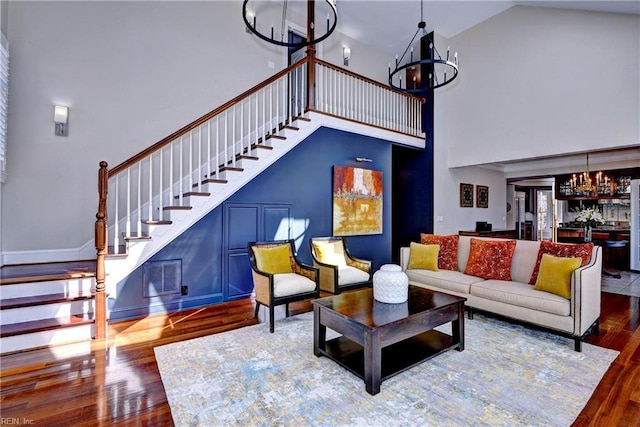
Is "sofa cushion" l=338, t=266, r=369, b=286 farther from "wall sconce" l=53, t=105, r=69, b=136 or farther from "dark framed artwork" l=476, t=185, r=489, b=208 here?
"dark framed artwork" l=476, t=185, r=489, b=208

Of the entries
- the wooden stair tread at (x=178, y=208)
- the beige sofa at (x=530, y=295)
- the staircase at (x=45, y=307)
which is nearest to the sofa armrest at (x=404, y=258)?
the beige sofa at (x=530, y=295)

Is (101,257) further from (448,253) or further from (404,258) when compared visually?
(448,253)

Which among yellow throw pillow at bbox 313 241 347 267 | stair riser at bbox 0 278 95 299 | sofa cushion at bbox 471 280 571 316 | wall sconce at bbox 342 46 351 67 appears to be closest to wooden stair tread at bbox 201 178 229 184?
yellow throw pillow at bbox 313 241 347 267

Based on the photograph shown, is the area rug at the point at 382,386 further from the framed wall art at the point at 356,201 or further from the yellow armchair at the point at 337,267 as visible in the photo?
the framed wall art at the point at 356,201

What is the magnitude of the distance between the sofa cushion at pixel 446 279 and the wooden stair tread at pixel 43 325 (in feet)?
12.7

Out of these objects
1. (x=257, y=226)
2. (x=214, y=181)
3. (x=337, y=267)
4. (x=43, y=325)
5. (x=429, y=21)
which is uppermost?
(x=429, y=21)

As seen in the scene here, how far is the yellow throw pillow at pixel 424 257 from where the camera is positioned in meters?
4.28

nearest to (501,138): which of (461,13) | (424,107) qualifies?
(424,107)

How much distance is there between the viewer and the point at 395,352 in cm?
261

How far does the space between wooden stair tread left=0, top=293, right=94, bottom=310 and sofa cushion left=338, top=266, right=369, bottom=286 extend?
2.83 m

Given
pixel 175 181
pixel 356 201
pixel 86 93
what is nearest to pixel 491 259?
pixel 356 201

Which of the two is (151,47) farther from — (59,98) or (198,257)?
(198,257)

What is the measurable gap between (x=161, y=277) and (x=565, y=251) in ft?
15.4

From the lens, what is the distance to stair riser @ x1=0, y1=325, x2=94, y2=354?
2.73 m
